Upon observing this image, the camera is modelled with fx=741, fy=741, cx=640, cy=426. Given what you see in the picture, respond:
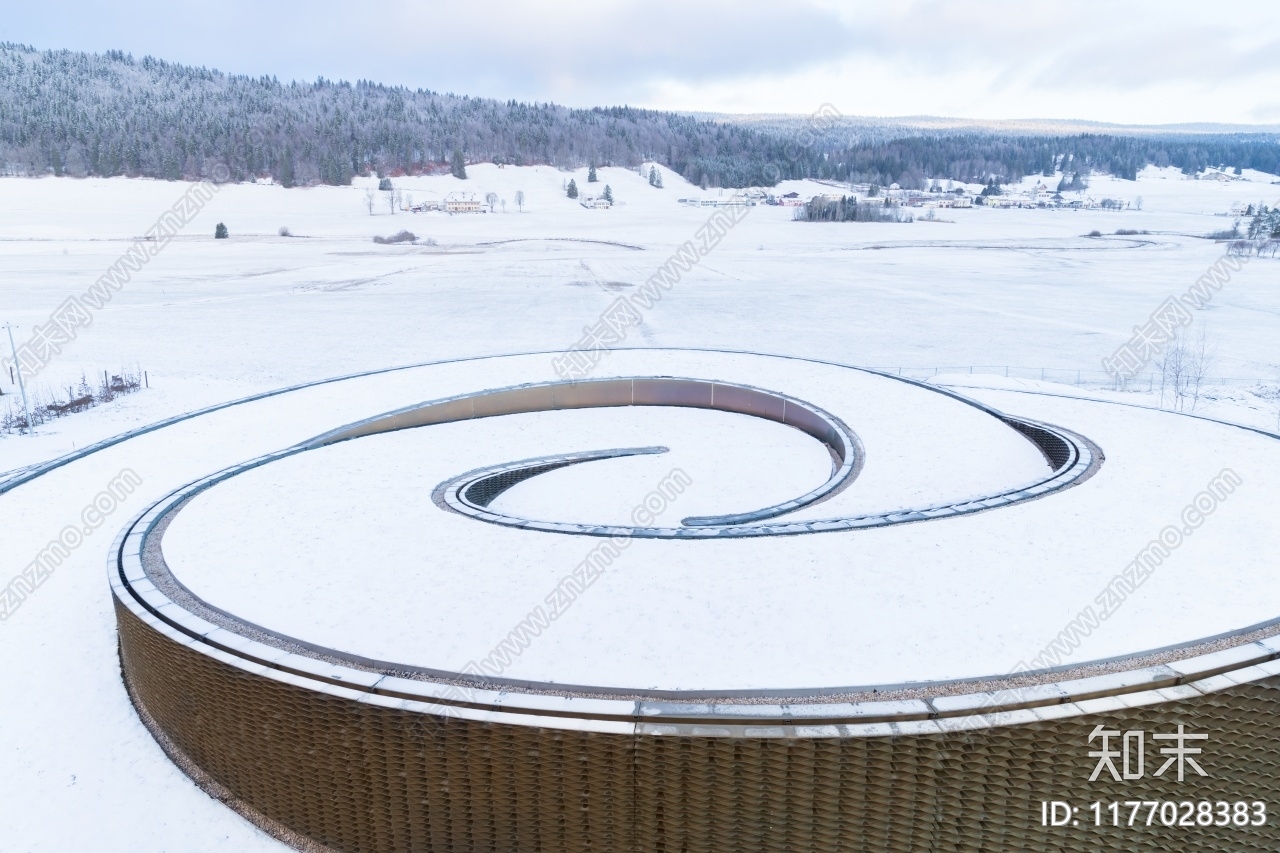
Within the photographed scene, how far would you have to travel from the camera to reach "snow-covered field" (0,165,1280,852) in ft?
30.5

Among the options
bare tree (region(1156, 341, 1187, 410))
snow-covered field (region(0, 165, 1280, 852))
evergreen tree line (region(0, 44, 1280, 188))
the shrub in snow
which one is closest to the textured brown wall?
snow-covered field (region(0, 165, 1280, 852))

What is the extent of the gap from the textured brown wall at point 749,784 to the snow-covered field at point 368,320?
1.47 metres

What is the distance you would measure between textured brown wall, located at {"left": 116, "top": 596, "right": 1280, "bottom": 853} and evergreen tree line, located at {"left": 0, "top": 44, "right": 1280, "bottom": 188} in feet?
443

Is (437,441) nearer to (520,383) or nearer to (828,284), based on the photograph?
(520,383)

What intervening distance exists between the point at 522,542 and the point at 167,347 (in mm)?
32844

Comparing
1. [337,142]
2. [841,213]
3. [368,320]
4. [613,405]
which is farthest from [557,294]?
[337,142]

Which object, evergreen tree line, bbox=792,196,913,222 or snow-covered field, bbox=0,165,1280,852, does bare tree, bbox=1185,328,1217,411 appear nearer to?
snow-covered field, bbox=0,165,1280,852

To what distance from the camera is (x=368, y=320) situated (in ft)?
134

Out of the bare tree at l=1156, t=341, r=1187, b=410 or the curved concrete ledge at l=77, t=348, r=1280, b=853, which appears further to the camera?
the bare tree at l=1156, t=341, r=1187, b=410

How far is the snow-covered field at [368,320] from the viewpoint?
30.5 feet

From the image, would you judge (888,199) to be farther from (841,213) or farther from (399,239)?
(399,239)

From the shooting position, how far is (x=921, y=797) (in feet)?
21.1

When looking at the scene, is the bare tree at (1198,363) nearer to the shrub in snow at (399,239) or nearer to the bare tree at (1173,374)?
the bare tree at (1173,374)

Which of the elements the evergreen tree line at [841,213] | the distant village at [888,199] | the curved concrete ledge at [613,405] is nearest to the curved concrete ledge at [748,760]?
the curved concrete ledge at [613,405]
